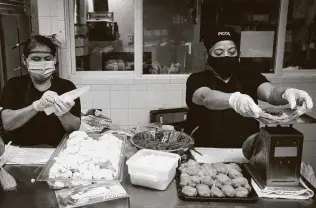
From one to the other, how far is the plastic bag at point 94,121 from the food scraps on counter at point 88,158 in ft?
4.63

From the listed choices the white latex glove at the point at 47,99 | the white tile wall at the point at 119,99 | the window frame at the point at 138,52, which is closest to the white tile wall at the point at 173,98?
the window frame at the point at 138,52

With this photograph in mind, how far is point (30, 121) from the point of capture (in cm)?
256

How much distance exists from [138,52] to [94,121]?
3.60 ft

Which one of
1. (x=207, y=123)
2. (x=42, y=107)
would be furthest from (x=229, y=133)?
(x=42, y=107)

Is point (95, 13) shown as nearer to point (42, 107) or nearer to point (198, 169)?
point (42, 107)

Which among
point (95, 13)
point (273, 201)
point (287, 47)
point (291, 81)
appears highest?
point (95, 13)

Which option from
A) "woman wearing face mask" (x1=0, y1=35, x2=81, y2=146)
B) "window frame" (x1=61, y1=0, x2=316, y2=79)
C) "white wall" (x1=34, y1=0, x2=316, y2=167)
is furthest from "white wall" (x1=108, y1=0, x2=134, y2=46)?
"woman wearing face mask" (x1=0, y1=35, x2=81, y2=146)

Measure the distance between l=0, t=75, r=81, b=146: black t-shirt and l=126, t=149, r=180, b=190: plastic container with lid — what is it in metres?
1.06

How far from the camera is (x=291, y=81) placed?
14.0 ft

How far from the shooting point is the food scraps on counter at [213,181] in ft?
5.25

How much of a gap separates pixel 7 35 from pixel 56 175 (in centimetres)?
308

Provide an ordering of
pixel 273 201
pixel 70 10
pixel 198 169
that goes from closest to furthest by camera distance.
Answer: pixel 273 201 → pixel 198 169 → pixel 70 10

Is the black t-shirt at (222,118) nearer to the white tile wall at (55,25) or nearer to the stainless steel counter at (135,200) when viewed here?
the stainless steel counter at (135,200)

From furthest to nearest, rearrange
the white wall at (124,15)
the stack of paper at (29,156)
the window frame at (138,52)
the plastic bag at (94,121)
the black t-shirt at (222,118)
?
the white wall at (124,15) → the window frame at (138,52) → the plastic bag at (94,121) → the black t-shirt at (222,118) → the stack of paper at (29,156)
